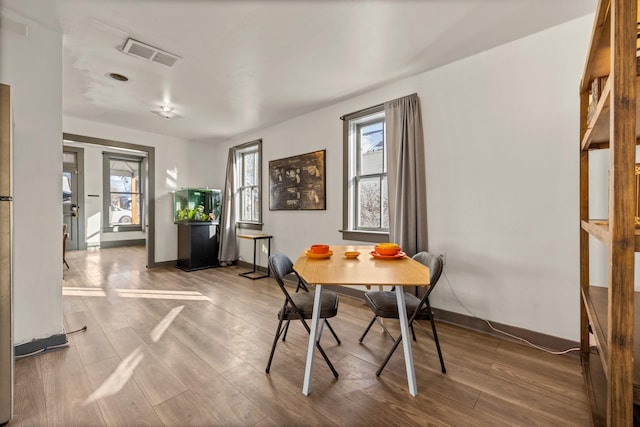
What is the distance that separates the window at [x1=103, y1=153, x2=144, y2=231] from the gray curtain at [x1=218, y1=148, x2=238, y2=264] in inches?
178

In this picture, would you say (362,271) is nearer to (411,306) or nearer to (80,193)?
(411,306)

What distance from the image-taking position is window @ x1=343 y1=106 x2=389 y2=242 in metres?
3.61

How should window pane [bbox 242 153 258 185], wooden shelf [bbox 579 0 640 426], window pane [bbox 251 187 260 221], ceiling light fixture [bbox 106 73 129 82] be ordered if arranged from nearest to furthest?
1. wooden shelf [bbox 579 0 640 426]
2. ceiling light fixture [bbox 106 73 129 82]
3. window pane [bbox 251 187 260 221]
4. window pane [bbox 242 153 258 185]

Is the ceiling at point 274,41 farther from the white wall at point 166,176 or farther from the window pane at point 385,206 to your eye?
the white wall at point 166,176

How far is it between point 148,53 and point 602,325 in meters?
3.73

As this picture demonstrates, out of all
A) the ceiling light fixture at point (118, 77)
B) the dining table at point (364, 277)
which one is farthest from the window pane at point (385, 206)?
the ceiling light fixture at point (118, 77)

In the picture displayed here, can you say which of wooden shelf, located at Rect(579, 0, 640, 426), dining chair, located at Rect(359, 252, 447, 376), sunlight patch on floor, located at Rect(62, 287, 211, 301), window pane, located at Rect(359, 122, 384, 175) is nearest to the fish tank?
sunlight patch on floor, located at Rect(62, 287, 211, 301)

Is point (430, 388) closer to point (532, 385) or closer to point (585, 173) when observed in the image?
point (532, 385)

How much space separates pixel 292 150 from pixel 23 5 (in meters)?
3.09

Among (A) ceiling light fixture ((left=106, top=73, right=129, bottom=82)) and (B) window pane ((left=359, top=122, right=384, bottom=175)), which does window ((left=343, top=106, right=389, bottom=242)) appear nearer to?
(B) window pane ((left=359, top=122, right=384, bottom=175))

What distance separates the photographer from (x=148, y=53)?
8.76ft

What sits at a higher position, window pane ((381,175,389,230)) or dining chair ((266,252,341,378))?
window pane ((381,175,389,230))

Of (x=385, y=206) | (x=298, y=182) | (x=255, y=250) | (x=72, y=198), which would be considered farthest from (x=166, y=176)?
(x=385, y=206)

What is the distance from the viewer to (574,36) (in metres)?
2.22
